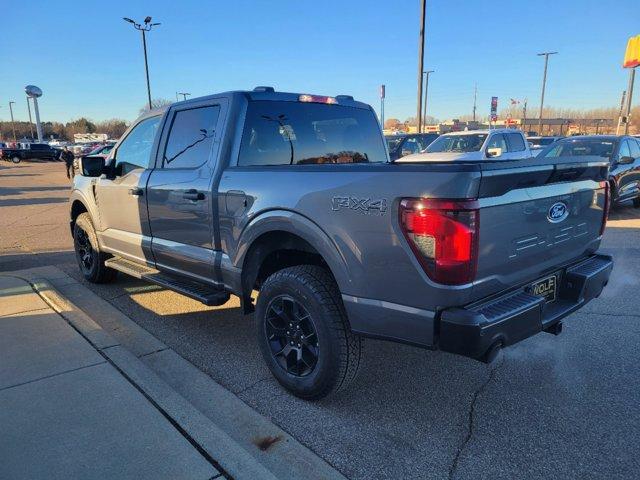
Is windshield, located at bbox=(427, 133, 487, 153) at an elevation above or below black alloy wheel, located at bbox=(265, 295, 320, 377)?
above

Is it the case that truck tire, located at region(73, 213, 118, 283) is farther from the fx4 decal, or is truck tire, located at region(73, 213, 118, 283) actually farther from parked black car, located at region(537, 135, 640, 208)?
parked black car, located at region(537, 135, 640, 208)

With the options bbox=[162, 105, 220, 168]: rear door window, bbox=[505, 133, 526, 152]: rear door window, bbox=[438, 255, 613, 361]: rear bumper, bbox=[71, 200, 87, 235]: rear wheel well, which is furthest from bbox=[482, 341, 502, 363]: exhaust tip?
bbox=[505, 133, 526, 152]: rear door window

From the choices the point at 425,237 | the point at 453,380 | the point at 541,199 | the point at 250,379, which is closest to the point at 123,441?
the point at 250,379

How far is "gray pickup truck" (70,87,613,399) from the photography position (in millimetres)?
2275

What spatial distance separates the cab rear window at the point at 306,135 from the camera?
139 inches

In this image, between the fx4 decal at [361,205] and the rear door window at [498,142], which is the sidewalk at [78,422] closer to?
the fx4 decal at [361,205]

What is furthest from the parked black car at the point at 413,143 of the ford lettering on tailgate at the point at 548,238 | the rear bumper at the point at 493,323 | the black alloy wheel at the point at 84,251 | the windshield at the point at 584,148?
the rear bumper at the point at 493,323

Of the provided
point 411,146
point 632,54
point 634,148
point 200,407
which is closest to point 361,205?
point 200,407

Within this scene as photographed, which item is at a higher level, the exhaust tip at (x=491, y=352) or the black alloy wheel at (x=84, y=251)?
the exhaust tip at (x=491, y=352)

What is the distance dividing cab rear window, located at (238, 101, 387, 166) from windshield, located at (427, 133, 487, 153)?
8.36 meters

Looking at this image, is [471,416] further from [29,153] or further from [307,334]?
[29,153]

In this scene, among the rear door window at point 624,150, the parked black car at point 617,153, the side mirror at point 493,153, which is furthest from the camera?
the side mirror at point 493,153

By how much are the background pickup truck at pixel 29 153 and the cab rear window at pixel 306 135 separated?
158 feet

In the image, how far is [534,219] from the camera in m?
2.56
